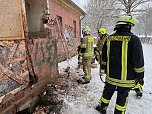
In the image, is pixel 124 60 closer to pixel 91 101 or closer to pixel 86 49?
pixel 91 101

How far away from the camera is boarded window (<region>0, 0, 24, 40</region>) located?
3200 millimetres

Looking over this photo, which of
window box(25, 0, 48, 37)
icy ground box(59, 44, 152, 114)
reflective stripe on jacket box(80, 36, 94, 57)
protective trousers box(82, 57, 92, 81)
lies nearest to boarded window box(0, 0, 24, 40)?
window box(25, 0, 48, 37)

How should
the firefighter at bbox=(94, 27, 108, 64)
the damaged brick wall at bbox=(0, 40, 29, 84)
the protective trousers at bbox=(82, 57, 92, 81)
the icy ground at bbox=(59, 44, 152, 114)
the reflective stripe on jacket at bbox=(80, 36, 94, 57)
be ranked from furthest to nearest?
the firefighter at bbox=(94, 27, 108, 64), the protective trousers at bbox=(82, 57, 92, 81), the reflective stripe on jacket at bbox=(80, 36, 94, 57), the icy ground at bbox=(59, 44, 152, 114), the damaged brick wall at bbox=(0, 40, 29, 84)

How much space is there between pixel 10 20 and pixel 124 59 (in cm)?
222

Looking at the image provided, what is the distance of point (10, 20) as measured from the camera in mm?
3373

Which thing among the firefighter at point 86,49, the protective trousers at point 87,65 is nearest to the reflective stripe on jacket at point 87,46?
the firefighter at point 86,49

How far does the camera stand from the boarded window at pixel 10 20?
10.5ft

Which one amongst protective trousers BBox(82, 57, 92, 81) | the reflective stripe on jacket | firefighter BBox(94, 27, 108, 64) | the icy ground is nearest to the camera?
the icy ground

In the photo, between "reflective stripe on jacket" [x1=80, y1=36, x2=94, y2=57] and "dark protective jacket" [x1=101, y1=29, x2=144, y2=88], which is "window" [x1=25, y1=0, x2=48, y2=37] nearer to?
"reflective stripe on jacket" [x1=80, y1=36, x2=94, y2=57]

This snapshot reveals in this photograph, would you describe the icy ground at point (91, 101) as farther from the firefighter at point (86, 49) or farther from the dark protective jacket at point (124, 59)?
the dark protective jacket at point (124, 59)

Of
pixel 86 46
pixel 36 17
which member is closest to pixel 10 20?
pixel 36 17

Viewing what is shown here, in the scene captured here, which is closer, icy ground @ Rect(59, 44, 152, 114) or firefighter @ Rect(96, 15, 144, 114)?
firefighter @ Rect(96, 15, 144, 114)

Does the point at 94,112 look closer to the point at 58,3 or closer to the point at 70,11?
the point at 58,3

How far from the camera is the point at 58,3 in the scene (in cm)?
921
